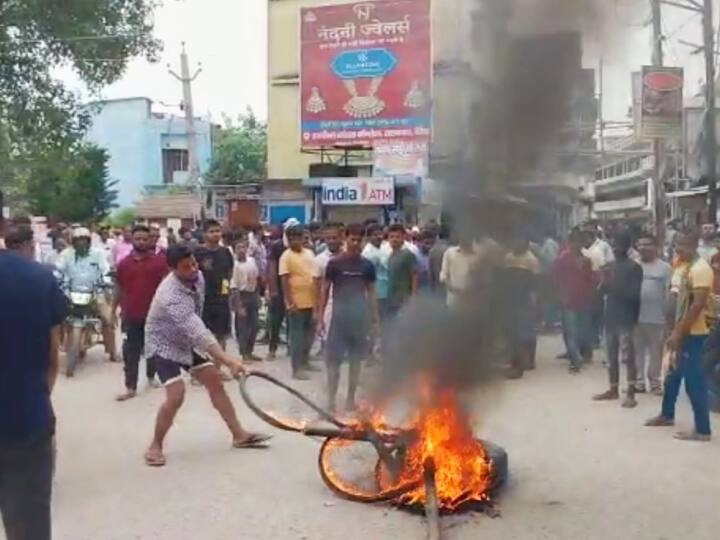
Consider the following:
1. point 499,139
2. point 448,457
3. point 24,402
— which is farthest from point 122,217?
point 24,402

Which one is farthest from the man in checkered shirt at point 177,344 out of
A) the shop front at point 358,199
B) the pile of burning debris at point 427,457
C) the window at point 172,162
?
the window at point 172,162

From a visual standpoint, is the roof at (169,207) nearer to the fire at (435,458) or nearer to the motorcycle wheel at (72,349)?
the motorcycle wheel at (72,349)

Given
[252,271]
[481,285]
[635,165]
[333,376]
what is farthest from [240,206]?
[481,285]

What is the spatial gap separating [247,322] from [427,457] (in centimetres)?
610

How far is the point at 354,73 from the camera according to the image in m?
24.2

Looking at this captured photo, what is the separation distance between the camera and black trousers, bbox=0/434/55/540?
3641 millimetres

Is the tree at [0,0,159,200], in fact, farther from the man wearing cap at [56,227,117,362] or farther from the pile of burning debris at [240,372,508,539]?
the pile of burning debris at [240,372,508,539]

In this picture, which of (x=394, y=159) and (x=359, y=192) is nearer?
(x=359, y=192)

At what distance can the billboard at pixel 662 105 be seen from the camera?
1098 centimetres

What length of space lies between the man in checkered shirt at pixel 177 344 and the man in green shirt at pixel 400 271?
12.2ft

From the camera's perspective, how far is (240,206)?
85.1 ft

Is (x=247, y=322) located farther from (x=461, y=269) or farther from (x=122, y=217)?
(x=122, y=217)

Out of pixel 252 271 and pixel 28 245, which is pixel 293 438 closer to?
pixel 28 245

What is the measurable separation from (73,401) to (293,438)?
2.66 m
